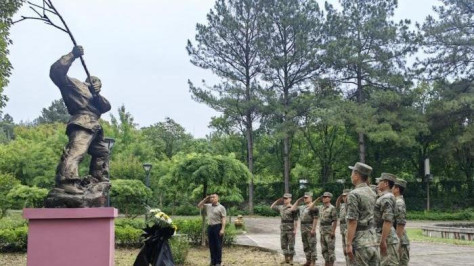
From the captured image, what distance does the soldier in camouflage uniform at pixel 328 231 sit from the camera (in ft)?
32.0

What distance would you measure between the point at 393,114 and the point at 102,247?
24.8m

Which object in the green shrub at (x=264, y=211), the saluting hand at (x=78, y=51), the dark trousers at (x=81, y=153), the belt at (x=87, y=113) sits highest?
the saluting hand at (x=78, y=51)

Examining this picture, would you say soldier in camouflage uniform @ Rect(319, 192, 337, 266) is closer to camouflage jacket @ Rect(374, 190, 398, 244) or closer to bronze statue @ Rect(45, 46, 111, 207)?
camouflage jacket @ Rect(374, 190, 398, 244)

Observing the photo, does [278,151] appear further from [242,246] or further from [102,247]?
[102,247]

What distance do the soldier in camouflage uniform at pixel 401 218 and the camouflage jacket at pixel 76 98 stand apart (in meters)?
4.68

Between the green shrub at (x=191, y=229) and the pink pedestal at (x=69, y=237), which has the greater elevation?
the pink pedestal at (x=69, y=237)

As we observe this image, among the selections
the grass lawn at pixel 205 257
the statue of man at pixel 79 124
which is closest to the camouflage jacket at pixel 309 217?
the grass lawn at pixel 205 257

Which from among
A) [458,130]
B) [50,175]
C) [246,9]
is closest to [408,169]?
[458,130]

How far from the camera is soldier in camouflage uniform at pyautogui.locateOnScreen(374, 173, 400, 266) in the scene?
675 cm

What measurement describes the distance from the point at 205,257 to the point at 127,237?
2773 mm

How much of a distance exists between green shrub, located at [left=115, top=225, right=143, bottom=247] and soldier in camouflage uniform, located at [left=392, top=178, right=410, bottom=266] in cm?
775

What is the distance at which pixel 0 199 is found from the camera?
60.4 feet

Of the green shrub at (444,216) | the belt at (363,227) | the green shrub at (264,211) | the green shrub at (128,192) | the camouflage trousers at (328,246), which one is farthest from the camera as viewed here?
the green shrub at (264,211)

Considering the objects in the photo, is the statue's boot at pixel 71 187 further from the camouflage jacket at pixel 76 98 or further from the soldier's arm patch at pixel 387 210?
the soldier's arm patch at pixel 387 210
